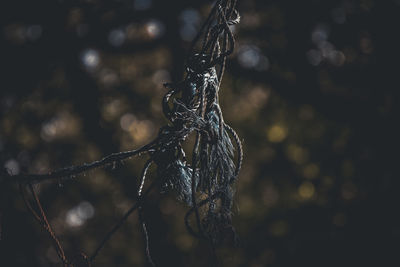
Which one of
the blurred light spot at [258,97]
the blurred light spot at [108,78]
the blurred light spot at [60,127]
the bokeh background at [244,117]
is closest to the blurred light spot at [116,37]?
the bokeh background at [244,117]

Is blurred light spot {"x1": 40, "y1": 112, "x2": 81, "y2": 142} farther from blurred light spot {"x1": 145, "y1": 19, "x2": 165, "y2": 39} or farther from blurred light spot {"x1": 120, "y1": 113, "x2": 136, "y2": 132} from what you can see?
blurred light spot {"x1": 145, "y1": 19, "x2": 165, "y2": 39}

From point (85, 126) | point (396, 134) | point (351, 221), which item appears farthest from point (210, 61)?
point (85, 126)

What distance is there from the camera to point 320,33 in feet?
20.0

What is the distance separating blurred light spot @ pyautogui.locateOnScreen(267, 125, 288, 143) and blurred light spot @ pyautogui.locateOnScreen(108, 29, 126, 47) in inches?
110

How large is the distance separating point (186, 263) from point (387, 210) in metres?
3.52

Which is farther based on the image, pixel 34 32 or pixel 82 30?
pixel 82 30

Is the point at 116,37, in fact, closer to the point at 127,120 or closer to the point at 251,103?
the point at 127,120

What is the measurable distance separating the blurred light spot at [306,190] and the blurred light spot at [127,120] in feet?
10.2

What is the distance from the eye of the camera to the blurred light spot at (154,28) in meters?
6.55

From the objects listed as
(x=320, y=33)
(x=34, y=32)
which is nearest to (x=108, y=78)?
(x=34, y=32)

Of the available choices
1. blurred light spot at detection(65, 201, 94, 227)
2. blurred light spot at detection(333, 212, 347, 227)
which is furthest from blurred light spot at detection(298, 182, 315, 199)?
blurred light spot at detection(65, 201, 94, 227)

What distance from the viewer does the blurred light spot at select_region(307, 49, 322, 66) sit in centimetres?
605

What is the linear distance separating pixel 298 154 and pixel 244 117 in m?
1.11

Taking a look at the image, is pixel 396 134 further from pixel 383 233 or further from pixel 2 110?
pixel 2 110
